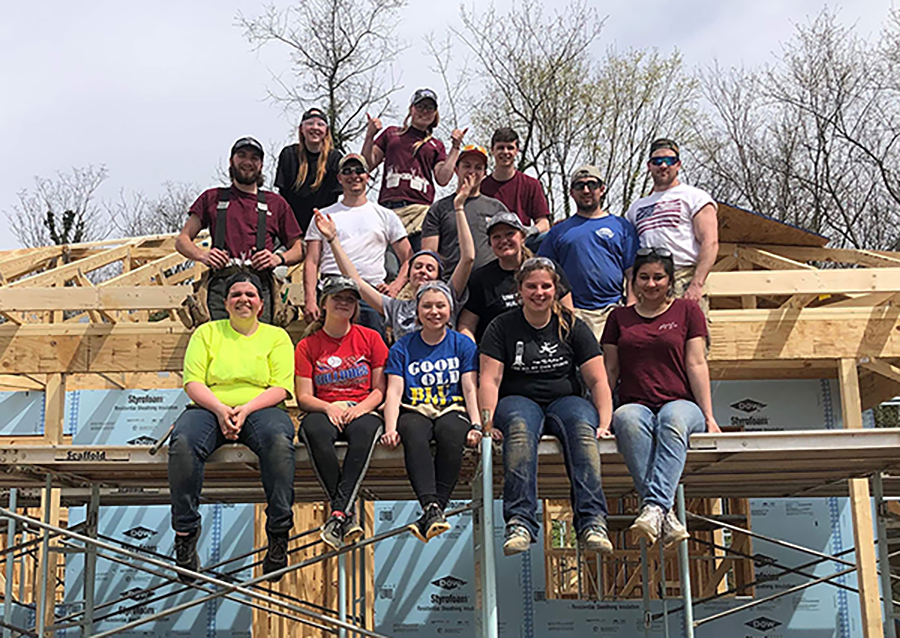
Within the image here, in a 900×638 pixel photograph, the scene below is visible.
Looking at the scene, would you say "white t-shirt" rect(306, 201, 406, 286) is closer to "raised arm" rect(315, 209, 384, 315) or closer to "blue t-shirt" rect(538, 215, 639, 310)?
"raised arm" rect(315, 209, 384, 315)

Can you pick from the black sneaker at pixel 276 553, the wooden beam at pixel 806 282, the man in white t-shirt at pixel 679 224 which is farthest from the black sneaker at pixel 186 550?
the wooden beam at pixel 806 282

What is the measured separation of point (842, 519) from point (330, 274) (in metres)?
6.66

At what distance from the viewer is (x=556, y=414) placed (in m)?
5.34

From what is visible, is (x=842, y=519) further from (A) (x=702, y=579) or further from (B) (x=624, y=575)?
(B) (x=624, y=575)

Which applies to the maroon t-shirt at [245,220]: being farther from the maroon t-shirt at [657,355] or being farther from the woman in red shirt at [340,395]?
the maroon t-shirt at [657,355]

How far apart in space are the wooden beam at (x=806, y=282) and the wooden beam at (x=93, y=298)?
15.5 feet

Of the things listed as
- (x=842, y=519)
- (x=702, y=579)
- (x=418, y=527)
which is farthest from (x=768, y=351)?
(x=418, y=527)

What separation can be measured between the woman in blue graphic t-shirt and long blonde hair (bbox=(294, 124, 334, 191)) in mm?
2245

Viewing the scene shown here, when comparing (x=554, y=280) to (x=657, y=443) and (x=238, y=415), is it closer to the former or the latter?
(x=657, y=443)

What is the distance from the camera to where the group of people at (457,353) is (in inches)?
205

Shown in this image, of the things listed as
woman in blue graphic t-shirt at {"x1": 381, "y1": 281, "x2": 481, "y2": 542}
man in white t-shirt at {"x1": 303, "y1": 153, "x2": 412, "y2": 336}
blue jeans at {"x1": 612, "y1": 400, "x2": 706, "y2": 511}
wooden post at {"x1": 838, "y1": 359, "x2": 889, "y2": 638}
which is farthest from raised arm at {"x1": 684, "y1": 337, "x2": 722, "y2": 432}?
wooden post at {"x1": 838, "y1": 359, "x2": 889, "y2": 638}

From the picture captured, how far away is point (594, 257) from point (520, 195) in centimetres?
118

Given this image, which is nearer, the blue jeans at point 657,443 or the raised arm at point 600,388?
the blue jeans at point 657,443

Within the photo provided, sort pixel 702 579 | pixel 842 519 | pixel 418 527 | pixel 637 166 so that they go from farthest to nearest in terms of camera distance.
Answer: pixel 637 166
pixel 702 579
pixel 842 519
pixel 418 527
